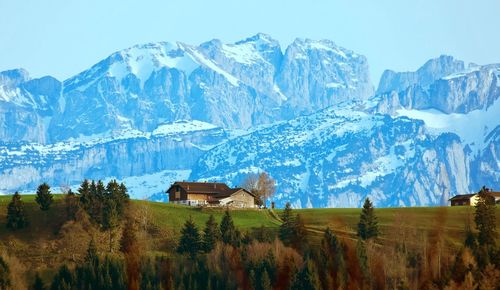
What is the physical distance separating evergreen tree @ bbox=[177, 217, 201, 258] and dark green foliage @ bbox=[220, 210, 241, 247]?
176 inches

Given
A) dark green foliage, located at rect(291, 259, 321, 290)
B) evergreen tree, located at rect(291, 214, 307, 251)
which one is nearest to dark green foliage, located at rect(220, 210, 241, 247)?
evergreen tree, located at rect(291, 214, 307, 251)

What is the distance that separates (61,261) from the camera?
7013 inches

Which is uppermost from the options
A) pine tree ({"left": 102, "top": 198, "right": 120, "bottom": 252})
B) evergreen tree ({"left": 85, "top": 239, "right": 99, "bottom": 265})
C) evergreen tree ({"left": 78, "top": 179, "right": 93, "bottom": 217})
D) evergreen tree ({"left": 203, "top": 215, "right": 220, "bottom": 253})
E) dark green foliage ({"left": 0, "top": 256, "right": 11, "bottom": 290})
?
evergreen tree ({"left": 78, "top": 179, "right": 93, "bottom": 217})

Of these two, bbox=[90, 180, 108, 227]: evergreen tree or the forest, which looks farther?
bbox=[90, 180, 108, 227]: evergreen tree

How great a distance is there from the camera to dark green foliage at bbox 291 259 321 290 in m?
148

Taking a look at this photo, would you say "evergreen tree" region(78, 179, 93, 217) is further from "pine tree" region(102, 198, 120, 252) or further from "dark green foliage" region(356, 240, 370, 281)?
"dark green foliage" region(356, 240, 370, 281)

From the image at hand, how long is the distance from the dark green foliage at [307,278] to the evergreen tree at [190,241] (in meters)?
36.0

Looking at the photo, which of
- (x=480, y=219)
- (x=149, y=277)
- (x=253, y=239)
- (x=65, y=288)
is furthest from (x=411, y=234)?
(x=65, y=288)

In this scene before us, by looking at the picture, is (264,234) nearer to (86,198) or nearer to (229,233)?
(229,233)

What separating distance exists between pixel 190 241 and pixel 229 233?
6.82m

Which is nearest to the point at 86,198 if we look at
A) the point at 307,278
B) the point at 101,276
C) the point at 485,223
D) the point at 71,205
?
the point at 71,205

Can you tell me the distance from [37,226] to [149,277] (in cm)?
3685

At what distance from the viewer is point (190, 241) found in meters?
186

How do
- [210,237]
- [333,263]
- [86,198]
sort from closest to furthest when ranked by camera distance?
[333,263], [210,237], [86,198]
